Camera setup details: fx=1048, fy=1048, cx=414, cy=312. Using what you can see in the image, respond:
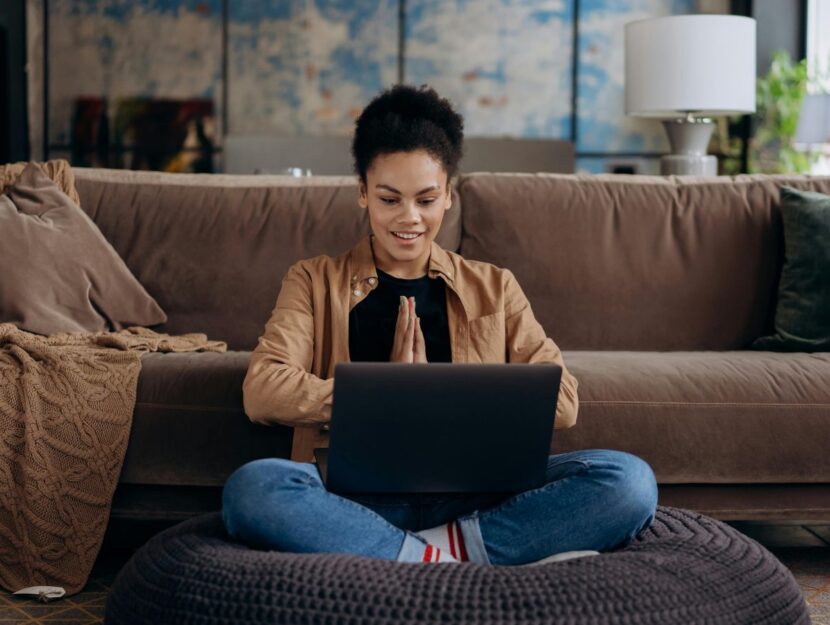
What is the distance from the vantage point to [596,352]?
2676 mm

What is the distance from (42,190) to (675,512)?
5.78 feet

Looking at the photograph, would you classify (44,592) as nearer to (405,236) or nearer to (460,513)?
(460,513)

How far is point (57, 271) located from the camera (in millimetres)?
2557

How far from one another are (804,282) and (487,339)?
3.63ft

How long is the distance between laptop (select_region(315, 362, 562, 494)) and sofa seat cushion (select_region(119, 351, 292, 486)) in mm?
575

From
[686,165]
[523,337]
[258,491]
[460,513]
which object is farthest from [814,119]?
[258,491]

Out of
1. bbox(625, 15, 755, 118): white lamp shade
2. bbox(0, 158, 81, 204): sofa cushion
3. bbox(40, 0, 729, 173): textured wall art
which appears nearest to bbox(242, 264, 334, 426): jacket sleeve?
bbox(0, 158, 81, 204): sofa cushion

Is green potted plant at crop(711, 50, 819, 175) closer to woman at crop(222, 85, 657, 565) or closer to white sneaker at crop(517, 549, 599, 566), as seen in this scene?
woman at crop(222, 85, 657, 565)

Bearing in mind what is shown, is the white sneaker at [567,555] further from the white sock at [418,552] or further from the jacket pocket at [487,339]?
the jacket pocket at [487,339]

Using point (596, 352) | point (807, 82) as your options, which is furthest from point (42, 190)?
point (807, 82)

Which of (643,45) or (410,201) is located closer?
(410,201)

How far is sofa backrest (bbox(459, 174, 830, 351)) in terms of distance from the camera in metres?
2.75

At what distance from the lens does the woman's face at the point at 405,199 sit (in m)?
1.88

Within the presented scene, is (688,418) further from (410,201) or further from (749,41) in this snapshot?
(749,41)
